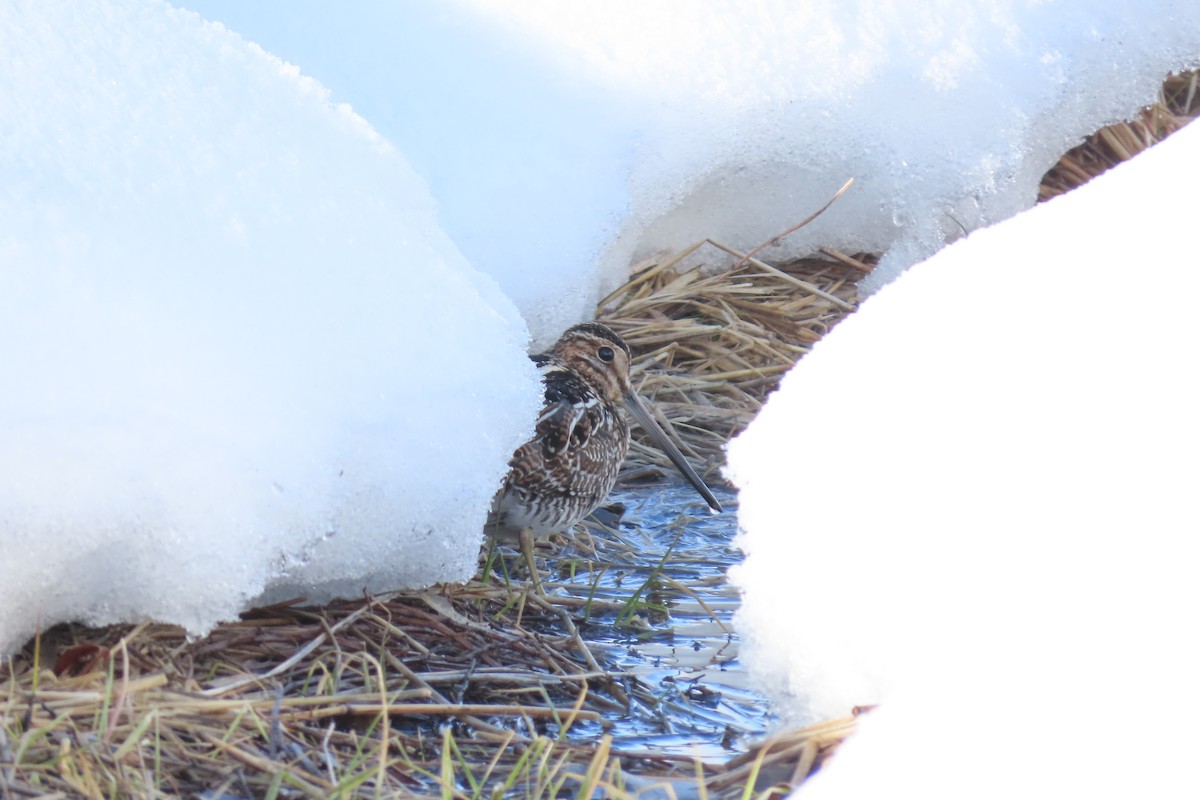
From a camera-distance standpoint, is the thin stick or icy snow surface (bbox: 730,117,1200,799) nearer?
icy snow surface (bbox: 730,117,1200,799)

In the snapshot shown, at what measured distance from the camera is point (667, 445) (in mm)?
3248

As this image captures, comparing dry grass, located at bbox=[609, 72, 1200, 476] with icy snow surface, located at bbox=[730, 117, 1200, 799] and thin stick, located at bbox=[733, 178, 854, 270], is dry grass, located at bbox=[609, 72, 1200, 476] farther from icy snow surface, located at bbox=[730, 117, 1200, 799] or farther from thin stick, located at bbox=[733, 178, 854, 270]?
icy snow surface, located at bbox=[730, 117, 1200, 799]

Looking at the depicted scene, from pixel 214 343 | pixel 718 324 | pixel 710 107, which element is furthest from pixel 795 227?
pixel 214 343

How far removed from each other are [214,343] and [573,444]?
43.9 inches

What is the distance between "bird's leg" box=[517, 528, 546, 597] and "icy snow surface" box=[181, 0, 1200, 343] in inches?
24.1

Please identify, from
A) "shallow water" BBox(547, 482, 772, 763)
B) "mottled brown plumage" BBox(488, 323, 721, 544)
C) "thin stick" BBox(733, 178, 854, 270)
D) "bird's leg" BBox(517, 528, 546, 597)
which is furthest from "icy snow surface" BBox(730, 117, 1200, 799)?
"thin stick" BBox(733, 178, 854, 270)

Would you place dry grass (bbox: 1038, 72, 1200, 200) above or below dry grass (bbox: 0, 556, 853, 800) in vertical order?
above

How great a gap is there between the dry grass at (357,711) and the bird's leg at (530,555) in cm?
6

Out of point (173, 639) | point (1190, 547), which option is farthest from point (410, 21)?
point (1190, 547)

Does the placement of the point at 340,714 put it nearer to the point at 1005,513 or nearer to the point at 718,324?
the point at 1005,513

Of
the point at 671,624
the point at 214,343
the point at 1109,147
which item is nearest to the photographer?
the point at 214,343

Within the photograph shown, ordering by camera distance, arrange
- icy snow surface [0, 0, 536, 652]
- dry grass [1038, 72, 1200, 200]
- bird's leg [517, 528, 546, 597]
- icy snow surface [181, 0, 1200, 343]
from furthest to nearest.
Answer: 1. dry grass [1038, 72, 1200, 200]
2. icy snow surface [181, 0, 1200, 343]
3. bird's leg [517, 528, 546, 597]
4. icy snow surface [0, 0, 536, 652]

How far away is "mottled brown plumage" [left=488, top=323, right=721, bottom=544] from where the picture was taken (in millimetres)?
2738

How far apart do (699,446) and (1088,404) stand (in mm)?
2076
